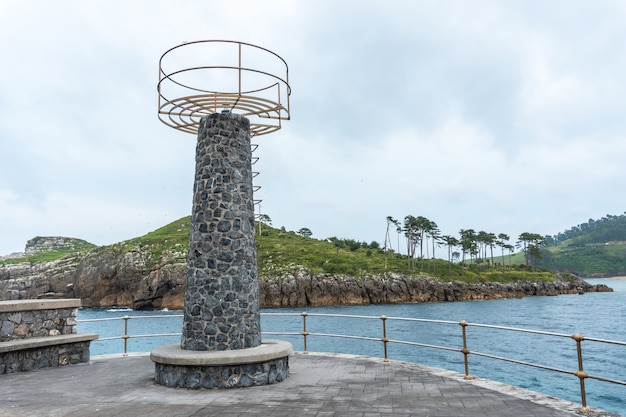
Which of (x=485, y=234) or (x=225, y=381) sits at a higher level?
(x=485, y=234)

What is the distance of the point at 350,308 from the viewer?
7144 cm

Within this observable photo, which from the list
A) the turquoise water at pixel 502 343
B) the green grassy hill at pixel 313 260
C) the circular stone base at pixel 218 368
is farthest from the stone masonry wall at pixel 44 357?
the green grassy hill at pixel 313 260

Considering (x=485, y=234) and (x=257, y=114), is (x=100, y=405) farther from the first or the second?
(x=485, y=234)

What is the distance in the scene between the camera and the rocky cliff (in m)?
76.9

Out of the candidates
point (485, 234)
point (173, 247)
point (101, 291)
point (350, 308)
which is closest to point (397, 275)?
point (350, 308)

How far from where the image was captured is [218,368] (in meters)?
8.57

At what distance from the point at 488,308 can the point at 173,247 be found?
185 feet

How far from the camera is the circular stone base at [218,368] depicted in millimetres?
8492

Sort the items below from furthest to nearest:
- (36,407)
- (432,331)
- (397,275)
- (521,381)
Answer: (397,275), (432,331), (521,381), (36,407)

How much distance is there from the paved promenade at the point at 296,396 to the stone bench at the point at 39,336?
417 mm

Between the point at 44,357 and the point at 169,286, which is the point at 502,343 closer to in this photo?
the point at 44,357

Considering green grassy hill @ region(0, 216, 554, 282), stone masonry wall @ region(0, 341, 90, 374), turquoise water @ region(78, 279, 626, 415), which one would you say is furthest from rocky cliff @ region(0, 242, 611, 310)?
stone masonry wall @ region(0, 341, 90, 374)

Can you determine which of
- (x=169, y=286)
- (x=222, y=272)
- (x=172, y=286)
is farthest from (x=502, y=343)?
(x=169, y=286)

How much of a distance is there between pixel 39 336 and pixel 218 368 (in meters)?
4.86
